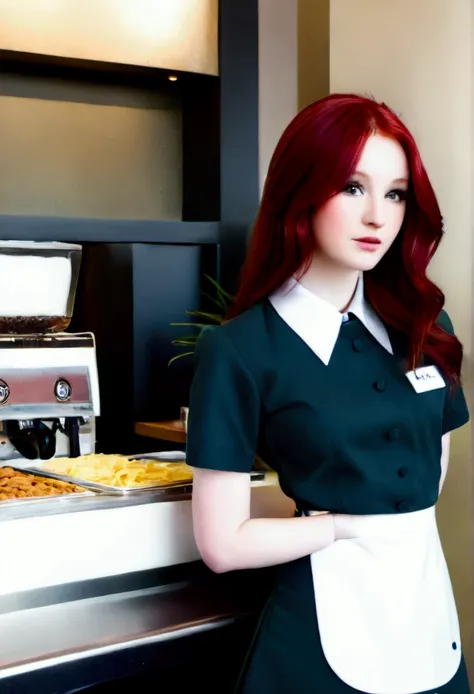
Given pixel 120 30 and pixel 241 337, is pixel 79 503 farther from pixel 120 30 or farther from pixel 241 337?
pixel 120 30

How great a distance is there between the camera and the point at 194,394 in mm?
1381

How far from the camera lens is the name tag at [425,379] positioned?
4.69 ft

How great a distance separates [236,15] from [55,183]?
2.28 ft

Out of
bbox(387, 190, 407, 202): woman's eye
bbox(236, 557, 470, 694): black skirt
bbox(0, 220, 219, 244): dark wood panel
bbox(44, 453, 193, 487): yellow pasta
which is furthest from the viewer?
bbox(0, 220, 219, 244): dark wood panel

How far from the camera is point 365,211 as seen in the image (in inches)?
54.2

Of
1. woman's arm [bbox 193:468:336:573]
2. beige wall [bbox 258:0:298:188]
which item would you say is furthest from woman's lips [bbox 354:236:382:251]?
beige wall [bbox 258:0:298:188]

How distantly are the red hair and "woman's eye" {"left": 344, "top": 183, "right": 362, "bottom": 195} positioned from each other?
0.08ft

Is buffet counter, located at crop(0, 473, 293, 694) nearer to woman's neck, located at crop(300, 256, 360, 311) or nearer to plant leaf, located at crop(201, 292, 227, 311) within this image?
woman's neck, located at crop(300, 256, 360, 311)

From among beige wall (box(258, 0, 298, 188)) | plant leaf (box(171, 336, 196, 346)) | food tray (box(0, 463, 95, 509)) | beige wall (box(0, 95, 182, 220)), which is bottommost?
food tray (box(0, 463, 95, 509))

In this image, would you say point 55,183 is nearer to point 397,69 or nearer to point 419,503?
point 397,69

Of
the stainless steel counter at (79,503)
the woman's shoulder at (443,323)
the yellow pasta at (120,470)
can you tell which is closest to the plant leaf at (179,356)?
the yellow pasta at (120,470)

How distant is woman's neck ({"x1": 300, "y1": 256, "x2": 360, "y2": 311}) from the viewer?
1.44 metres

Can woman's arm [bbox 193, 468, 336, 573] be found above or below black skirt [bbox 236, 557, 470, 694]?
above

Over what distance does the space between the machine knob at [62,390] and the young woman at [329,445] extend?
66cm
